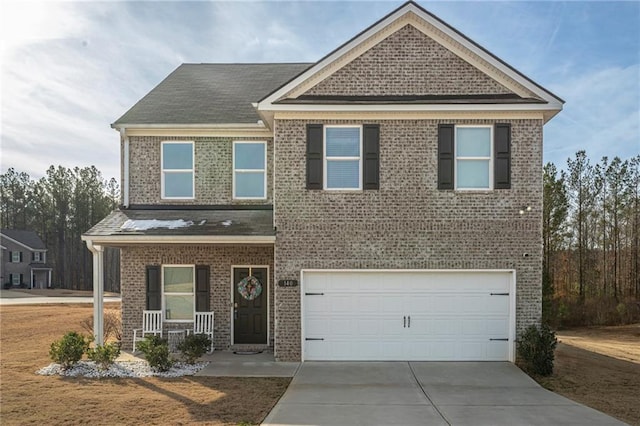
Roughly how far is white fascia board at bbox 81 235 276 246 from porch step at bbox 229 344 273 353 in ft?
11.0

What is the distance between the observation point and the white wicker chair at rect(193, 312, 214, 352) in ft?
41.1

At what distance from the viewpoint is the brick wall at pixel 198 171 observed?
1318 centimetres

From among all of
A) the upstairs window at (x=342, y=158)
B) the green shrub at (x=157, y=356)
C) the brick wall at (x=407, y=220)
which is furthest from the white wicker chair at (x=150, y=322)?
the upstairs window at (x=342, y=158)

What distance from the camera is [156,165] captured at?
43.3 ft

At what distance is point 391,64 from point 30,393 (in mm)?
10888

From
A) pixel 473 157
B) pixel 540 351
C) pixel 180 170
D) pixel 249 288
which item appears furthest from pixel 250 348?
pixel 473 157

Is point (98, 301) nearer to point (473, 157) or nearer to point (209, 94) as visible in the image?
point (209, 94)

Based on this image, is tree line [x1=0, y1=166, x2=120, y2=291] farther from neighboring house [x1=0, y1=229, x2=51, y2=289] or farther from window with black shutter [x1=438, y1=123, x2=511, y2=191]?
window with black shutter [x1=438, y1=123, x2=511, y2=191]

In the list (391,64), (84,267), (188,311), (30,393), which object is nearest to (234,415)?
(30,393)

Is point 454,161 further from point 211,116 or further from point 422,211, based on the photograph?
point 211,116

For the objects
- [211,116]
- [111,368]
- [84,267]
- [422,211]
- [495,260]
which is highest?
[211,116]

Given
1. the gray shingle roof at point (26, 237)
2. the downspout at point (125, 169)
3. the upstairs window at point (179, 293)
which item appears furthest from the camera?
the gray shingle roof at point (26, 237)

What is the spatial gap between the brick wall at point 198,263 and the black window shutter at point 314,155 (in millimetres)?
2815

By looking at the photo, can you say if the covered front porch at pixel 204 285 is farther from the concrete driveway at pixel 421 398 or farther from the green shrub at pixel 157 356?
the concrete driveway at pixel 421 398
